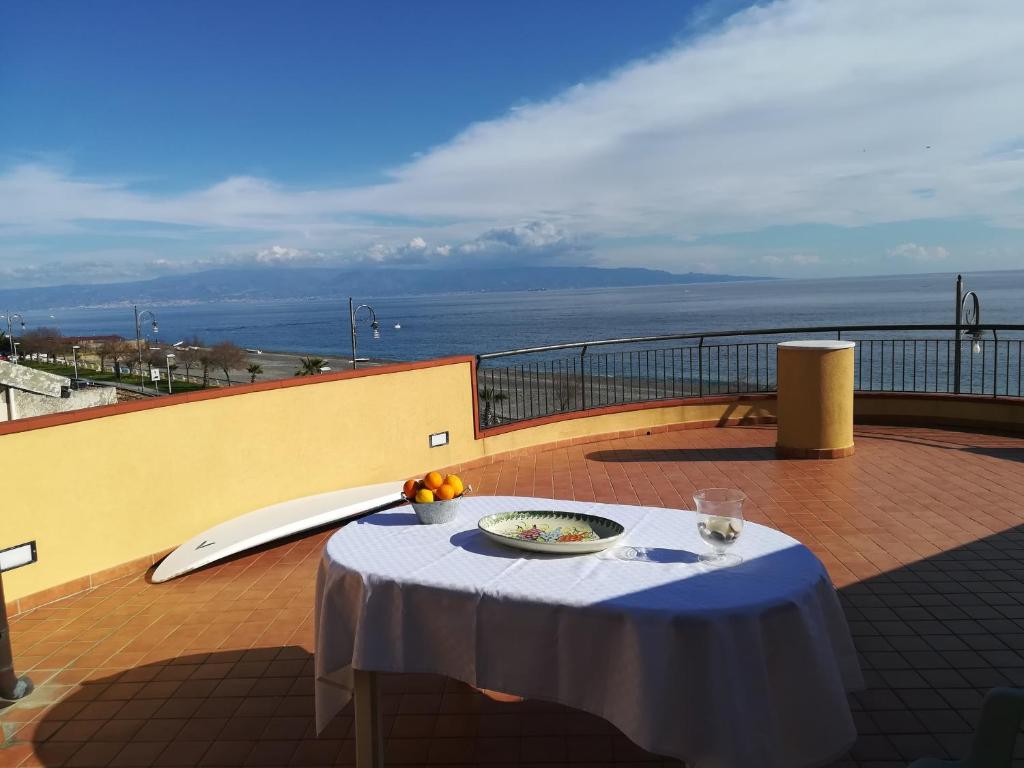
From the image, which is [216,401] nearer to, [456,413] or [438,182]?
[456,413]

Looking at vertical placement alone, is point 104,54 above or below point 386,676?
above

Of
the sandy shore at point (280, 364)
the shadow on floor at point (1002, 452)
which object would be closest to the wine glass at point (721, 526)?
the shadow on floor at point (1002, 452)

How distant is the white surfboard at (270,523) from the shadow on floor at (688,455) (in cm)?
263

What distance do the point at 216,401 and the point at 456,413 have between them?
245cm

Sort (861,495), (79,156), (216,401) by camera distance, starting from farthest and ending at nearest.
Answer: (79,156), (861,495), (216,401)

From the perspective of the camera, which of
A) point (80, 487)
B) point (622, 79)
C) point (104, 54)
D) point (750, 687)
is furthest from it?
point (104, 54)

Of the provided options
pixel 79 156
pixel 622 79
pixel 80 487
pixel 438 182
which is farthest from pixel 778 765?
pixel 79 156

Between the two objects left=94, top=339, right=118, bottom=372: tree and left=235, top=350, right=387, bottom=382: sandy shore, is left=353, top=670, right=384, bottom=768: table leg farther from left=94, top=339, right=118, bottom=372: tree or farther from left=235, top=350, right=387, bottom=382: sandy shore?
left=235, top=350, right=387, bottom=382: sandy shore

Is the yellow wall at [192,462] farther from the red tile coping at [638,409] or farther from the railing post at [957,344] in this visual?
the railing post at [957,344]

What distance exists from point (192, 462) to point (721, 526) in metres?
3.97

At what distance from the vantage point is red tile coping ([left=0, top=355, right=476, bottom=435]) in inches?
161

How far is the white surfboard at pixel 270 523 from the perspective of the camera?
440 centimetres

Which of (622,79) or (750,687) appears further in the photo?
(622,79)

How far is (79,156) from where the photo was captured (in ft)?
237
